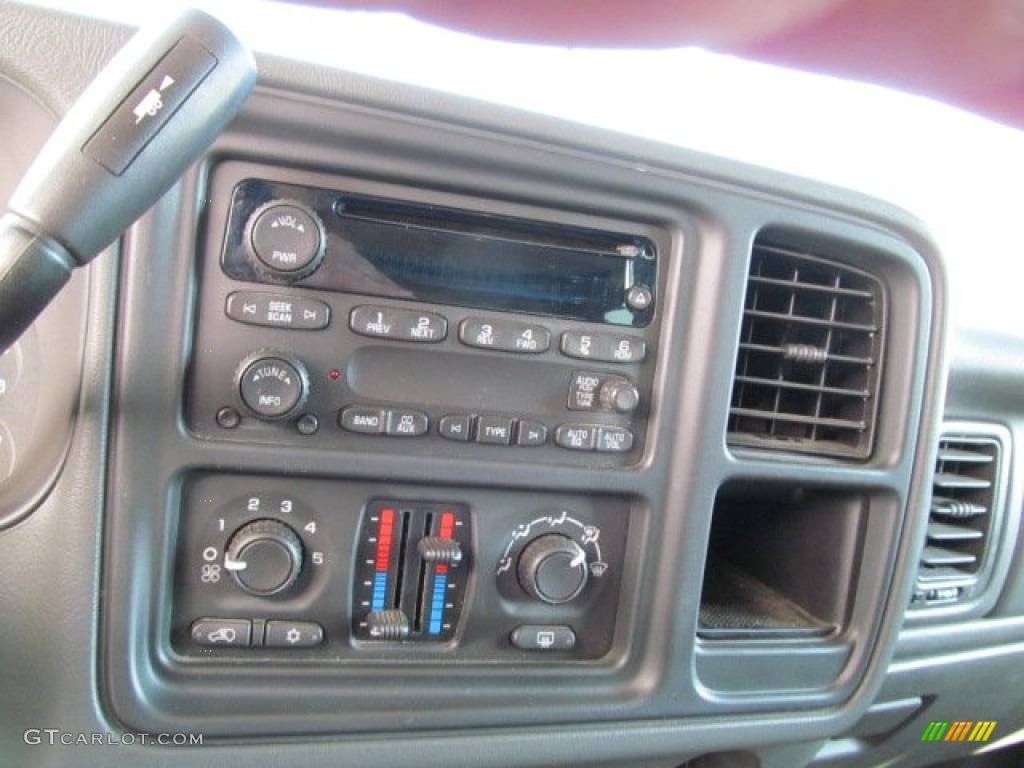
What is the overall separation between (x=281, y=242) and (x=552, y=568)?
1.49 ft

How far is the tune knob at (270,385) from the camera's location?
0.82 m

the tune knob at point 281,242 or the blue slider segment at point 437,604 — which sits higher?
the tune knob at point 281,242

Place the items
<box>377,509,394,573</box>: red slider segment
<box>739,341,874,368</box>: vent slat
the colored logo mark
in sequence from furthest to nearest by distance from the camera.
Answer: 1. the colored logo mark
2. <box>739,341,874,368</box>: vent slat
3. <box>377,509,394,573</box>: red slider segment

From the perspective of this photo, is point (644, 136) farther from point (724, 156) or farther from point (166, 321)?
point (166, 321)

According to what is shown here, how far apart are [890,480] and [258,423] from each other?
30.4 inches

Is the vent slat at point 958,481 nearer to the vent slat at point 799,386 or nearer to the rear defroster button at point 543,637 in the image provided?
the vent slat at point 799,386

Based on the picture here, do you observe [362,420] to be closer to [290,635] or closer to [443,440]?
[443,440]

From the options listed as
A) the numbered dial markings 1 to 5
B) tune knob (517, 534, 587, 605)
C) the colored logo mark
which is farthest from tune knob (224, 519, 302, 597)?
the colored logo mark

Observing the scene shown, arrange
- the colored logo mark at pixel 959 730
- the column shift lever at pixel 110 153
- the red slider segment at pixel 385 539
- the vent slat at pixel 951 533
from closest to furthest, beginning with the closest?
the column shift lever at pixel 110 153
the red slider segment at pixel 385 539
the vent slat at pixel 951 533
the colored logo mark at pixel 959 730

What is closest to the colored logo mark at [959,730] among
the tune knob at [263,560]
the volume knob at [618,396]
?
the volume knob at [618,396]

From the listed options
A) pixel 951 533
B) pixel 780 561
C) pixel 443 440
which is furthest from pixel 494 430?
pixel 951 533

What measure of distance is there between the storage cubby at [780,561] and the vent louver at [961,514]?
0.30 meters

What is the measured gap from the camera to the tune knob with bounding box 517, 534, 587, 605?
943 millimetres

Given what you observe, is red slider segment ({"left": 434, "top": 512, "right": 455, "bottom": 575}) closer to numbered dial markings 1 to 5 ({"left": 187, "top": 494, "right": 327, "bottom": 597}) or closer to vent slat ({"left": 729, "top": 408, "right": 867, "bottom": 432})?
numbered dial markings 1 to 5 ({"left": 187, "top": 494, "right": 327, "bottom": 597})
